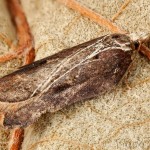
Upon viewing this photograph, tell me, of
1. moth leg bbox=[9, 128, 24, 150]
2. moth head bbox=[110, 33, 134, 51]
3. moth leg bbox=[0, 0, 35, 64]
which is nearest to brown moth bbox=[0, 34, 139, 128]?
moth head bbox=[110, 33, 134, 51]

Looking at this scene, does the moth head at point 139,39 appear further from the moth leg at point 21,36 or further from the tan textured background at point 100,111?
the moth leg at point 21,36

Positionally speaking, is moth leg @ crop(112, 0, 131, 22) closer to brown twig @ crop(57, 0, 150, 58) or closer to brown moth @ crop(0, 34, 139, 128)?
brown twig @ crop(57, 0, 150, 58)

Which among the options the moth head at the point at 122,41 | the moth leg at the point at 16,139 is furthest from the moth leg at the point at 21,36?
the moth head at the point at 122,41

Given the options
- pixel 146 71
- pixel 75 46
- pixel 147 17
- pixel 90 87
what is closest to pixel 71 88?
pixel 90 87

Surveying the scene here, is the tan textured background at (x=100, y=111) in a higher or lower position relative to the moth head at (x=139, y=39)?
lower

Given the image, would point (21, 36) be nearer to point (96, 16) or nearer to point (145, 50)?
point (96, 16)

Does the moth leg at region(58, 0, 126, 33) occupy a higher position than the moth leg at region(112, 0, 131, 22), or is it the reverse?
the moth leg at region(112, 0, 131, 22)

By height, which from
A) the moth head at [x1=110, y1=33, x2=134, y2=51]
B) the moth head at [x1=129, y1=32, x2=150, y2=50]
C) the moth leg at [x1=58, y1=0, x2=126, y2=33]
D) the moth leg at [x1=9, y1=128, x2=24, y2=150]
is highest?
the moth head at [x1=129, y1=32, x2=150, y2=50]
